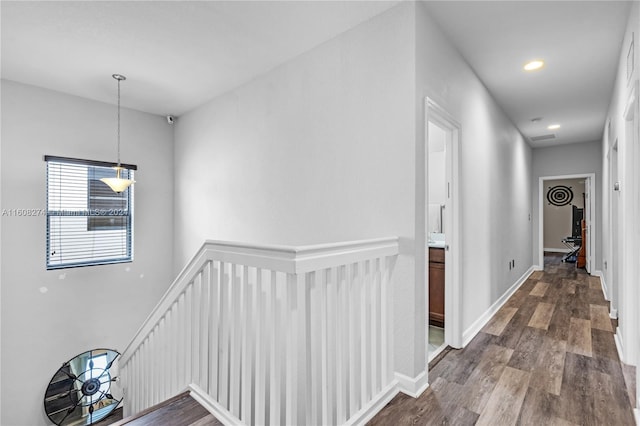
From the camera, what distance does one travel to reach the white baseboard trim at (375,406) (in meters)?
1.74

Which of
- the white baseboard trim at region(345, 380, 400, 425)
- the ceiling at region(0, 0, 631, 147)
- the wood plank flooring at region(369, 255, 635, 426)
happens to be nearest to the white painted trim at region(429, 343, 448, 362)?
the wood plank flooring at region(369, 255, 635, 426)

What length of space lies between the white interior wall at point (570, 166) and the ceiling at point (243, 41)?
8.96 feet

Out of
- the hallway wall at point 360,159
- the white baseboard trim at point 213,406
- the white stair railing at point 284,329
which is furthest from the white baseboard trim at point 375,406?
the white baseboard trim at point 213,406

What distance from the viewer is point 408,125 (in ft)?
6.86

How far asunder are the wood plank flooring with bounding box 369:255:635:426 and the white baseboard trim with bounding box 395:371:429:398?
4 centimetres

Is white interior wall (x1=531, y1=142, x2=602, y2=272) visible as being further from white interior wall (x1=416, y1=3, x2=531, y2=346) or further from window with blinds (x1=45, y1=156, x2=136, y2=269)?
window with blinds (x1=45, y1=156, x2=136, y2=269)

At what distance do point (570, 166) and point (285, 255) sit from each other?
7031 millimetres

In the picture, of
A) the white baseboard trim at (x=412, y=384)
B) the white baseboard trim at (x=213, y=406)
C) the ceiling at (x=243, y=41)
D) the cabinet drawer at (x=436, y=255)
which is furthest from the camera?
the cabinet drawer at (x=436, y=255)

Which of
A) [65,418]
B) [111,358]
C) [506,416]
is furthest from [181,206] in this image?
[506,416]

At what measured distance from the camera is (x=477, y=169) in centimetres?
321

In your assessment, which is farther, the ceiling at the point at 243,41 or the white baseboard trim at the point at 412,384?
the ceiling at the point at 243,41

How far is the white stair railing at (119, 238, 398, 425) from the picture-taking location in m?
1.45

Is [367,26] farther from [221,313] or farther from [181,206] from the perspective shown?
[181,206]

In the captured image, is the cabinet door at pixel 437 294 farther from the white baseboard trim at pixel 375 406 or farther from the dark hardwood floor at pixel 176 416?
the dark hardwood floor at pixel 176 416
